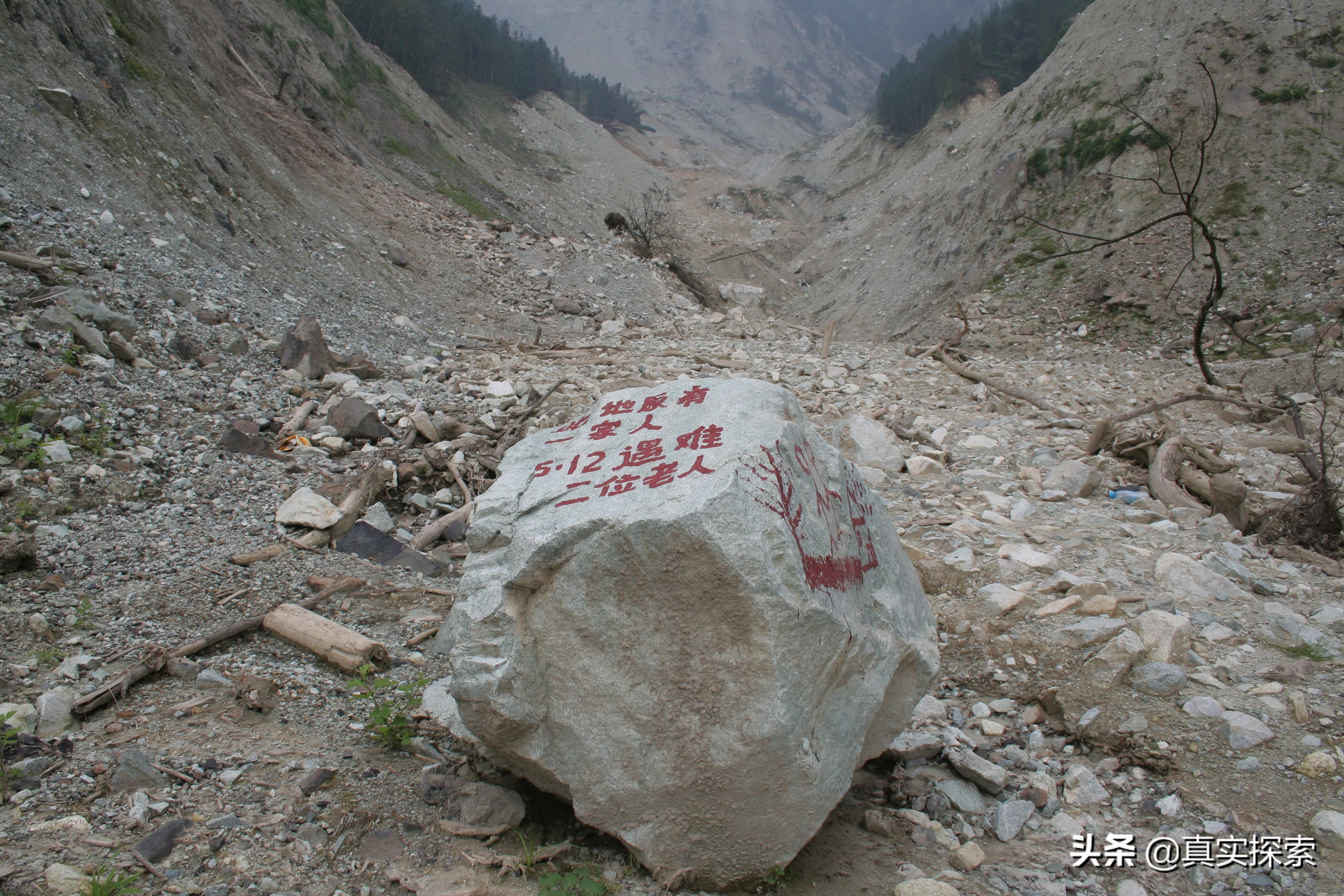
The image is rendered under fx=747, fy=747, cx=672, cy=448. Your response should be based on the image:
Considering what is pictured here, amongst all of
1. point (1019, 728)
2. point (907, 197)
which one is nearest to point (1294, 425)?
point (1019, 728)

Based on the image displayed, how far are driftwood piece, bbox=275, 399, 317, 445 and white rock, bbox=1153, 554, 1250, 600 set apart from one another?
6082 millimetres

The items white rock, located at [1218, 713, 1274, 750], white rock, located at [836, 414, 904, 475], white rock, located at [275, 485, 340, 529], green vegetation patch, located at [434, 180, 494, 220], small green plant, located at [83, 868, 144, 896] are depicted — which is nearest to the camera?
small green plant, located at [83, 868, 144, 896]

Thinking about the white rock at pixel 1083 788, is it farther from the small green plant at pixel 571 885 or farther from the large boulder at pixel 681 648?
the small green plant at pixel 571 885

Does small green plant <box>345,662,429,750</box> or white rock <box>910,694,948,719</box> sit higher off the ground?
white rock <box>910,694,948,719</box>

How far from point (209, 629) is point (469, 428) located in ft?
10.2

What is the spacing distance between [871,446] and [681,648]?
15.3 feet

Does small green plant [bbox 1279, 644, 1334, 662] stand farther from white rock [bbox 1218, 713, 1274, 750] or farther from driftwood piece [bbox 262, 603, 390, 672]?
driftwood piece [bbox 262, 603, 390, 672]

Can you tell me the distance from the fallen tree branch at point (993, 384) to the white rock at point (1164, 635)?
457 centimetres

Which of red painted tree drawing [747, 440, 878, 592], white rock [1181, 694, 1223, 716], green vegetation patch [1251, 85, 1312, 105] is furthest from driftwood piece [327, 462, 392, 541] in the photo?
green vegetation patch [1251, 85, 1312, 105]

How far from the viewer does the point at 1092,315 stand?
11922mm

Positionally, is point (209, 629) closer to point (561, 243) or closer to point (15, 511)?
point (15, 511)

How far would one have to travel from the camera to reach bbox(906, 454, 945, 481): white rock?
6352 millimetres

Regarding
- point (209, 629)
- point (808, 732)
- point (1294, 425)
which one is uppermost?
point (1294, 425)

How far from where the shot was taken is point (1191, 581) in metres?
4.19
